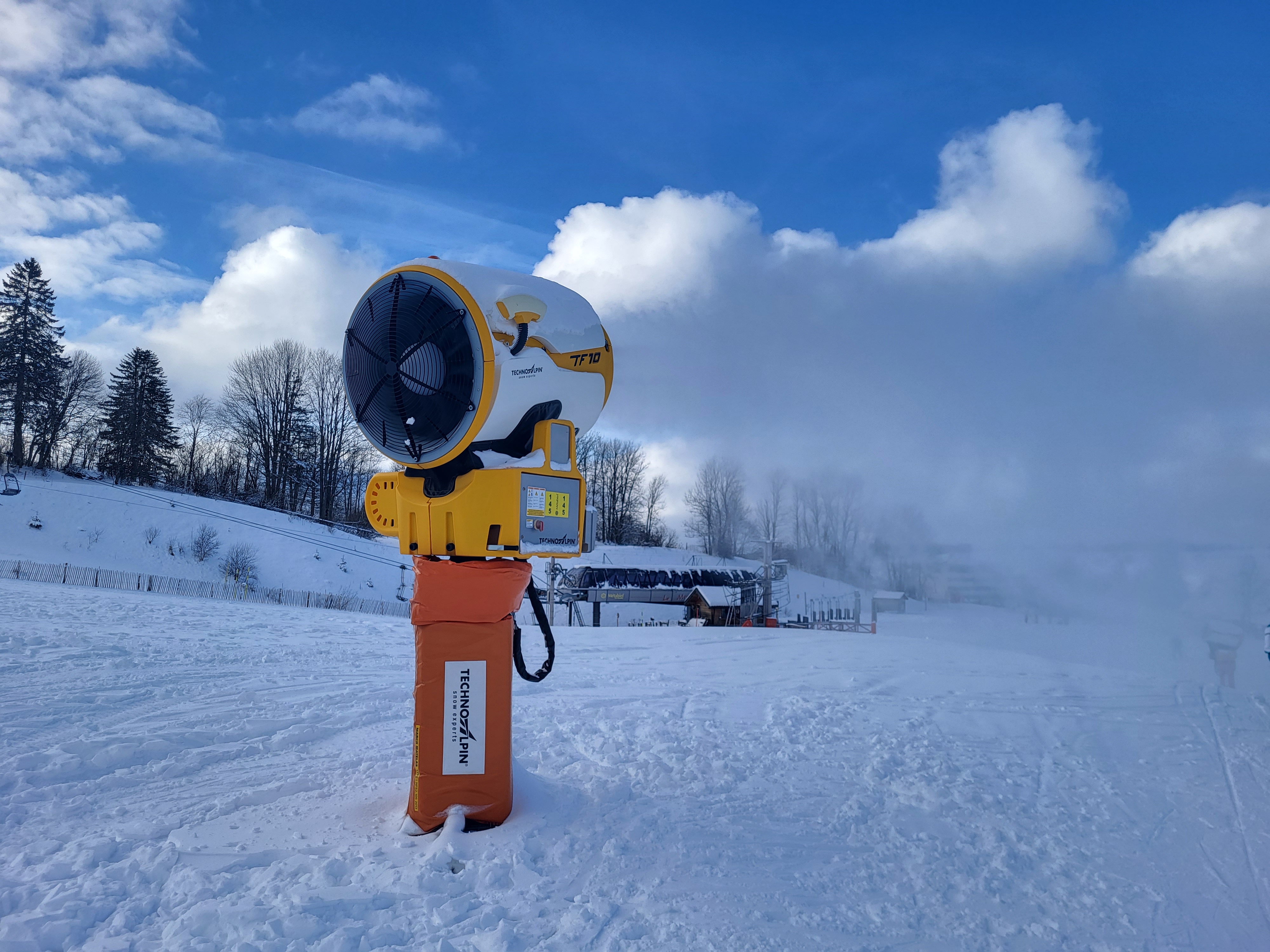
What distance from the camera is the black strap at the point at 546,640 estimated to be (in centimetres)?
326

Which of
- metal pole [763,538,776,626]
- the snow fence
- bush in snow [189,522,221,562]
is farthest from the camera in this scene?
bush in snow [189,522,221,562]

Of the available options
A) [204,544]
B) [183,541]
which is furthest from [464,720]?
[183,541]

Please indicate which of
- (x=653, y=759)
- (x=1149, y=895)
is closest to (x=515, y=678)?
(x=653, y=759)

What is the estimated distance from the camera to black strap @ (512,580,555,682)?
326 centimetres

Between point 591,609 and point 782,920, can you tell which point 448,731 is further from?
point 591,609

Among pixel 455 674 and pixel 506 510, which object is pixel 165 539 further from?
pixel 506 510

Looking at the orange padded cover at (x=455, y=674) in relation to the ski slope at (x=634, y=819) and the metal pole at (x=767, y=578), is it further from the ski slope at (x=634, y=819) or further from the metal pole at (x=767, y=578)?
the metal pole at (x=767, y=578)

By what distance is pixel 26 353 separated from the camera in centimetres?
3884

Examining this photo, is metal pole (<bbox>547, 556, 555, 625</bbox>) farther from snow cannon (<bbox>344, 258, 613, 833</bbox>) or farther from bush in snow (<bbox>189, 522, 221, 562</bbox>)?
bush in snow (<bbox>189, 522, 221, 562</bbox>)

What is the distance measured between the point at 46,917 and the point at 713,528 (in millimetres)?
48255

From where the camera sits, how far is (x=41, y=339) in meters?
39.8

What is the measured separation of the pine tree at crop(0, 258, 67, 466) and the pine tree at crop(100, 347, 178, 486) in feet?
10.2

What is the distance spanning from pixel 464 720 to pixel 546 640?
0.57 metres

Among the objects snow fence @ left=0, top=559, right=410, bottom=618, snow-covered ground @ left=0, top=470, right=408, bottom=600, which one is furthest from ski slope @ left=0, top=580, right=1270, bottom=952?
snow-covered ground @ left=0, top=470, right=408, bottom=600
